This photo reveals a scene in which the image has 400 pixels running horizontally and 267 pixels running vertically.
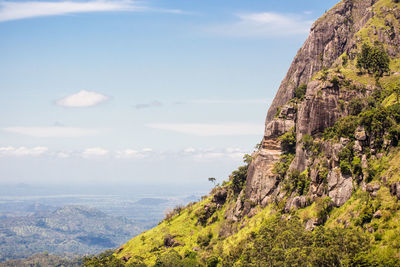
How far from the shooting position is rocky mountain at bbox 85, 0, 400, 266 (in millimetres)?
75538

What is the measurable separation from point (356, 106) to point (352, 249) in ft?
155

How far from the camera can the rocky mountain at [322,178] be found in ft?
248

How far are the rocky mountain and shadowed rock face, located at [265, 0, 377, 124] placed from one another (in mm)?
404

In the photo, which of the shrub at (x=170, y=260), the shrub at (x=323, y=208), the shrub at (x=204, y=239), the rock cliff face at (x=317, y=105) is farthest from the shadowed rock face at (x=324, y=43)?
the shrub at (x=323, y=208)

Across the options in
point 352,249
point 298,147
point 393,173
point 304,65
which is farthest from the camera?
point 304,65

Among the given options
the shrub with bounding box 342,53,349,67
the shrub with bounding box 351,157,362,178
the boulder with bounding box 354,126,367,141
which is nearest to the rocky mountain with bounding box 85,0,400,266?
the boulder with bounding box 354,126,367,141

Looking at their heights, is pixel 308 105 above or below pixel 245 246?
above

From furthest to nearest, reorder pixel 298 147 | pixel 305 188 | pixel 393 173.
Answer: pixel 298 147
pixel 305 188
pixel 393 173

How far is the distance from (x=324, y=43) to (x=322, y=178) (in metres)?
78.1

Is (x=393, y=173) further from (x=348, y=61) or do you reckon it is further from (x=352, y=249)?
(x=348, y=61)

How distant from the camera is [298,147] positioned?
11194 cm

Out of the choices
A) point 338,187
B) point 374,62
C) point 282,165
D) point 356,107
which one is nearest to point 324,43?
point 374,62

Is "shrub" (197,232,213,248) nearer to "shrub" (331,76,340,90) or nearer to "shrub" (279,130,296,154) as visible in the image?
"shrub" (279,130,296,154)

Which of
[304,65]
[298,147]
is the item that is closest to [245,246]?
[298,147]
